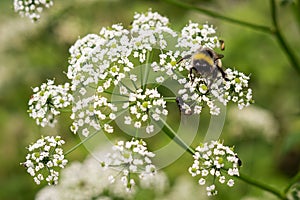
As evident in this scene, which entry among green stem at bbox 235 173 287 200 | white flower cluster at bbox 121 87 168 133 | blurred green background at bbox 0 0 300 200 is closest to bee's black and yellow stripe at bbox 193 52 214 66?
white flower cluster at bbox 121 87 168 133

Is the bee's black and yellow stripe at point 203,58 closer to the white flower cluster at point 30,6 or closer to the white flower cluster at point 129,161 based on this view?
the white flower cluster at point 129,161

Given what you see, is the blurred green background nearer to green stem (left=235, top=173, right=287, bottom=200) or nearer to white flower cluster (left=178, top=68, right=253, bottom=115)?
green stem (left=235, top=173, right=287, bottom=200)

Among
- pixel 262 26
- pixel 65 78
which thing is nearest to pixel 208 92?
pixel 262 26

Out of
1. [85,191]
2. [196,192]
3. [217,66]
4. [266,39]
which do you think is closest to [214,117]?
[217,66]

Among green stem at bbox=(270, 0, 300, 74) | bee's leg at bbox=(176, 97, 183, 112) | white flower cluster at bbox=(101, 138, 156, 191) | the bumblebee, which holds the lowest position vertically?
white flower cluster at bbox=(101, 138, 156, 191)

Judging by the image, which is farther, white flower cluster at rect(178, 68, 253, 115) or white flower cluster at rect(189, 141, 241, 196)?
white flower cluster at rect(178, 68, 253, 115)

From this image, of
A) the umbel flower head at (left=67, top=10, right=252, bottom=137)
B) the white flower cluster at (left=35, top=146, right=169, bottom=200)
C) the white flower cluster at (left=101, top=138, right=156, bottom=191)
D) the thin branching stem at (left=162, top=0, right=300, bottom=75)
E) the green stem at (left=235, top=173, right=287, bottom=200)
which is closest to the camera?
the white flower cluster at (left=101, top=138, right=156, bottom=191)

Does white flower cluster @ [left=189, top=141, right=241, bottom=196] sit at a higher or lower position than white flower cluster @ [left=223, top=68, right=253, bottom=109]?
lower

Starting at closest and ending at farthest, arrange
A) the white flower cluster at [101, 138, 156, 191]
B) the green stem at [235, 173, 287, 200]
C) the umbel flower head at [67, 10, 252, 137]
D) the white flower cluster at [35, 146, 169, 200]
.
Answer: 1. the white flower cluster at [101, 138, 156, 191]
2. the umbel flower head at [67, 10, 252, 137]
3. the green stem at [235, 173, 287, 200]
4. the white flower cluster at [35, 146, 169, 200]
